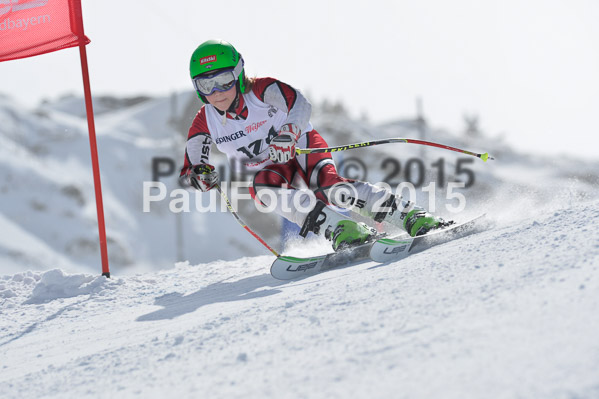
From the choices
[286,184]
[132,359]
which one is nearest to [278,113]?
[286,184]

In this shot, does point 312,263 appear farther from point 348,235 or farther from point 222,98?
point 222,98

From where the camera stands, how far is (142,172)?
2255 cm

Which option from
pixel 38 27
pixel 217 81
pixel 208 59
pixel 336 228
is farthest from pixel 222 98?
pixel 38 27

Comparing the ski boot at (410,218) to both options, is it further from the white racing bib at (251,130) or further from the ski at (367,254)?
the white racing bib at (251,130)

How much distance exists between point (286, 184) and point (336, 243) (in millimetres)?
580

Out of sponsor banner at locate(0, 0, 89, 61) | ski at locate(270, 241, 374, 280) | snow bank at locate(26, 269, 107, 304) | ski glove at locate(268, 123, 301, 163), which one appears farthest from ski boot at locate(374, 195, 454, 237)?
sponsor banner at locate(0, 0, 89, 61)

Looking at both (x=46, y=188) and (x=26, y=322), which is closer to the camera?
(x=26, y=322)

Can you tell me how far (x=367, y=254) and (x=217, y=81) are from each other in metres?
1.52

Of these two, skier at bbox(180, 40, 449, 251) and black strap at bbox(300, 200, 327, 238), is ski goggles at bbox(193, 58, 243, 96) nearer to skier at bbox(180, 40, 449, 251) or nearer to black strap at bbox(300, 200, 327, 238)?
skier at bbox(180, 40, 449, 251)

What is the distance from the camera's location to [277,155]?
4000 mm

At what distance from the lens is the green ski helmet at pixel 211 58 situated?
400cm

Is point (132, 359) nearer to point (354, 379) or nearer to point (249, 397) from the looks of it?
point (249, 397)

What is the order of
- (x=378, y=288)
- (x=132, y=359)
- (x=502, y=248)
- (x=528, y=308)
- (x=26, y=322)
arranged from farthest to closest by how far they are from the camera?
(x=26, y=322)
(x=502, y=248)
(x=378, y=288)
(x=132, y=359)
(x=528, y=308)

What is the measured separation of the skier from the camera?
404 cm
